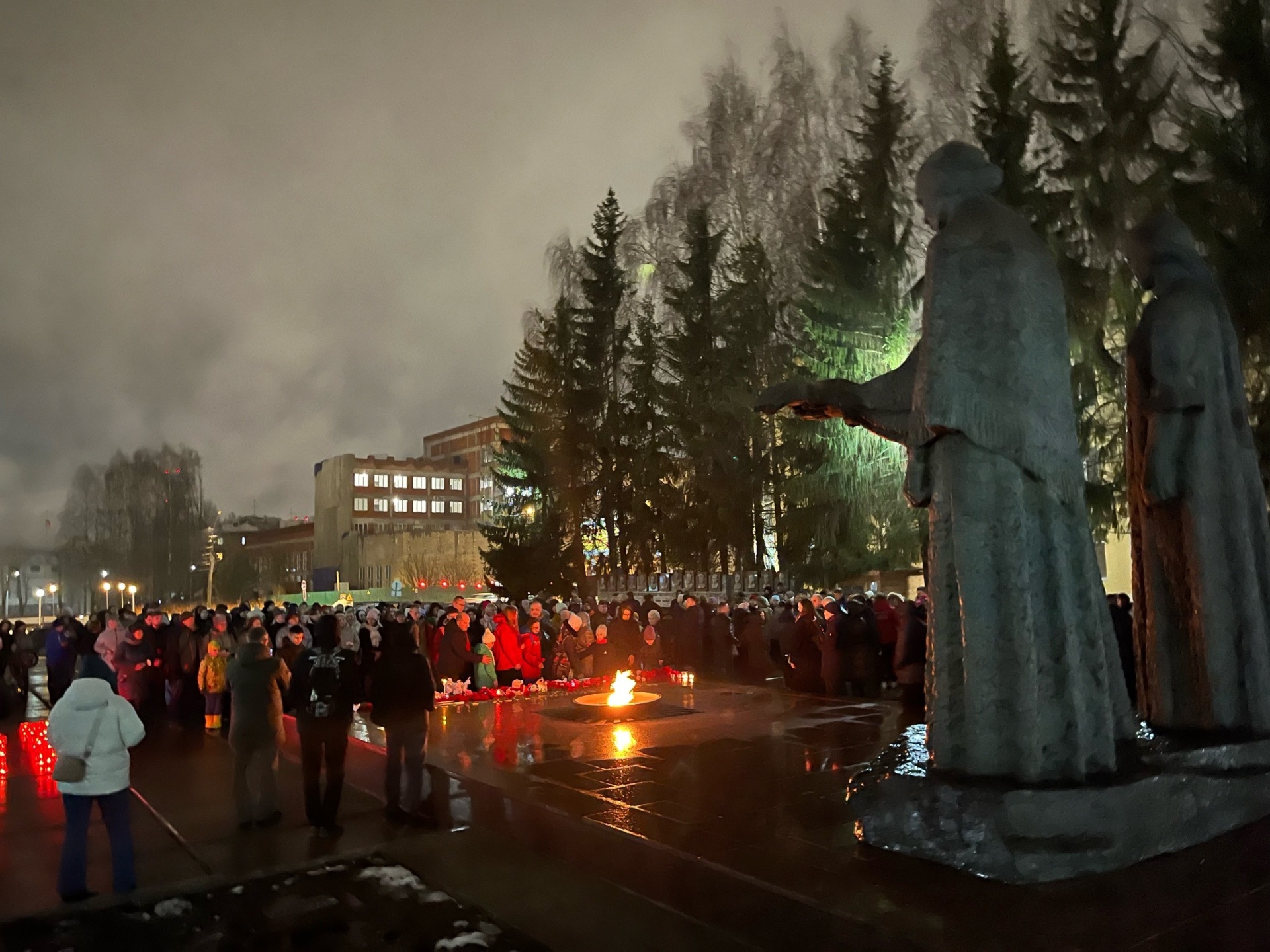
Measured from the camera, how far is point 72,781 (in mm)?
6562

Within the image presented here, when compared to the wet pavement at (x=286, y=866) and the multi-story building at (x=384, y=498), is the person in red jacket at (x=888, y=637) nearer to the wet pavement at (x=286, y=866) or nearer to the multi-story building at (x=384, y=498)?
the wet pavement at (x=286, y=866)

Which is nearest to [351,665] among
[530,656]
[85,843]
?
[85,843]

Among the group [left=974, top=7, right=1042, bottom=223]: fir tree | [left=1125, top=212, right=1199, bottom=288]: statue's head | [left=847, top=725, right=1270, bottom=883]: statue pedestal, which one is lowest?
[left=847, top=725, right=1270, bottom=883]: statue pedestal

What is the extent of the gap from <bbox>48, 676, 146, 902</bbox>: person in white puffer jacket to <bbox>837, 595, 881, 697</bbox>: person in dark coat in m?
10.2

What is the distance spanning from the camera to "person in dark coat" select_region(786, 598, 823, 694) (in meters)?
15.3

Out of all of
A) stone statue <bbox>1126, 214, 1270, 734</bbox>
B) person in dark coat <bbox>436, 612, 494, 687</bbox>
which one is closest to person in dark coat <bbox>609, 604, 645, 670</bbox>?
person in dark coat <bbox>436, 612, 494, 687</bbox>

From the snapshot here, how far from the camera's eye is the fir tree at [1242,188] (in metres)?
19.3

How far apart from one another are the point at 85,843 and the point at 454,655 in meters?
9.72

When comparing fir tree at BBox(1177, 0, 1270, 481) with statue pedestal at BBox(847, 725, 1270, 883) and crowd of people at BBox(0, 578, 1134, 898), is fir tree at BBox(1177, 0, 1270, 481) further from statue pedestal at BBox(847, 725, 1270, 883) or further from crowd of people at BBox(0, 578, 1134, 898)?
statue pedestal at BBox(847, 725, 1270, 883)

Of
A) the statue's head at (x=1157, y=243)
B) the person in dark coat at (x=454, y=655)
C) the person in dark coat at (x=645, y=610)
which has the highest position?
the statue's head at (x=1157, y=243)

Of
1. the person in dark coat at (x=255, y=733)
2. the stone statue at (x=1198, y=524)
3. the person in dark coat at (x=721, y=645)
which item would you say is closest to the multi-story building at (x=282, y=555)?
the person in dark coat at (x=721, y=645)

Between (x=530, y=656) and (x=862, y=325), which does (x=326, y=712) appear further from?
(x=862, y=325)

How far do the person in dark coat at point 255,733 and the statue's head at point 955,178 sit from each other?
668 cm

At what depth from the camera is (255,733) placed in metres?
8.50
